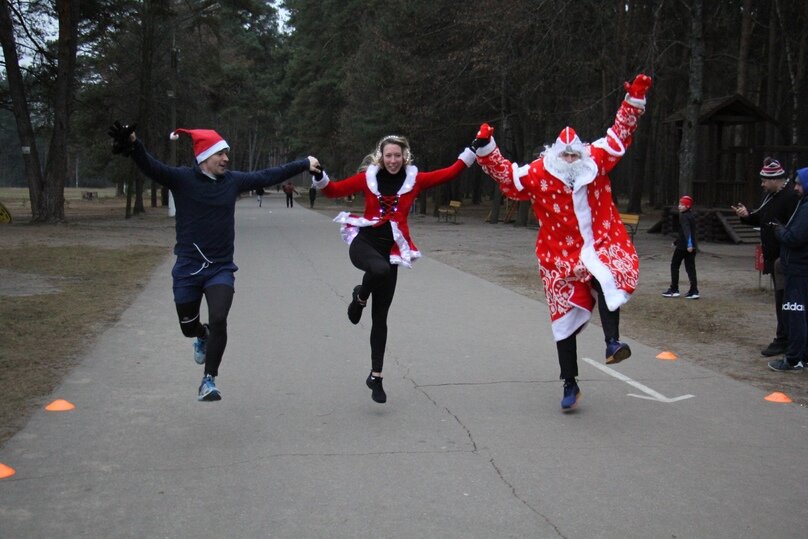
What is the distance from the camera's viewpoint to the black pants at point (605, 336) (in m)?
6.06

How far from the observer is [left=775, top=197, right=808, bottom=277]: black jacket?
23.9ft

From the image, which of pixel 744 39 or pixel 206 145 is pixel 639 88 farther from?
pixel 744 39

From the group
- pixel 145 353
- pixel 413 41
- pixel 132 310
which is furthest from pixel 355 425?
pixel 413 41

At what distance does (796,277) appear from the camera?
7484 mm

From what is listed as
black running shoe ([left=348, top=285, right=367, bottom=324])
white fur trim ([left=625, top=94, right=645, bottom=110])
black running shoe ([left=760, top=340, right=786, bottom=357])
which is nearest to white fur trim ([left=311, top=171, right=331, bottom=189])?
black running shoe ([left=348, top=285, right=367, bottom=324])

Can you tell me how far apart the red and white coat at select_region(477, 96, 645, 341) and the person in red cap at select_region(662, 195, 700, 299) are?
23.5 feet

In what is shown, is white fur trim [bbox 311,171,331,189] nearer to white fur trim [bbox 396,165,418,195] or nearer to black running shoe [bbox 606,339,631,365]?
white fur trim [bbox 396,165,418,195]

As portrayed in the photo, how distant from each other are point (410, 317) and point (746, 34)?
2219cm

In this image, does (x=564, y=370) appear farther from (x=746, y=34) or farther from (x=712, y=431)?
(x=746, y=34)

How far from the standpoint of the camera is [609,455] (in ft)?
16.8

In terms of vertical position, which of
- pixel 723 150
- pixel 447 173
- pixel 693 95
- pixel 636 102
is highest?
pixel 693 95

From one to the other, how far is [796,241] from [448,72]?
1027 inches

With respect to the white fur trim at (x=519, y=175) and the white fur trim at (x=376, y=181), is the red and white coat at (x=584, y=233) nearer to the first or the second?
the white fur trim at (x=519, y=175)

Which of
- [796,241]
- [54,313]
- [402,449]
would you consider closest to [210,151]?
[402,449]
